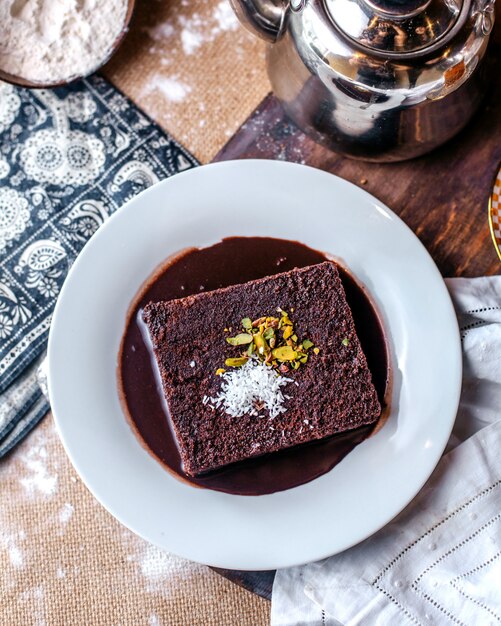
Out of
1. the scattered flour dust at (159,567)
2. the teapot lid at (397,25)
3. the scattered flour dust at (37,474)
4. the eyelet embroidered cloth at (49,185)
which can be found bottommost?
the scattered flour dust at (159,567)

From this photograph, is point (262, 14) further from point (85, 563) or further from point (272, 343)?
point (85, 563)

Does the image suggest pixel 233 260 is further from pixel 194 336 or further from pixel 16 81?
pixel 16 81

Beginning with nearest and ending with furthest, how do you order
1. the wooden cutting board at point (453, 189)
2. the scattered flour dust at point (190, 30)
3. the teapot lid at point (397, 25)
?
1. the teapot lid at point (397, 25)
2. the wooden cutting board at point (453, 189)
3. the scattered flour dust at point (190, 30)

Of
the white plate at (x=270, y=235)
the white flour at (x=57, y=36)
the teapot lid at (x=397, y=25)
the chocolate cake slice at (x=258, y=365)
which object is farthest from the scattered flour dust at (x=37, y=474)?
the teapot lid at (x=397, y=25)

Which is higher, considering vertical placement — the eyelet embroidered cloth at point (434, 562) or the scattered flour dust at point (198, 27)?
the scattered flour dust at point (198, 27)

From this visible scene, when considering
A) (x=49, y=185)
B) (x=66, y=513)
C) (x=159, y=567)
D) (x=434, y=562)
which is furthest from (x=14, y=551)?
(x=434, y=562)

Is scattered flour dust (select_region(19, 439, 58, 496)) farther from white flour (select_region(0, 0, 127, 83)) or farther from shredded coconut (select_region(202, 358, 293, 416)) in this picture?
white flour (select_region(0, 0, 127, 83))

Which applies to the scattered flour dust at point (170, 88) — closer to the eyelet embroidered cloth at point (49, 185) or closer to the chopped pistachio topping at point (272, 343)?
the eyelet embroidered cloth at point (49, 185)
